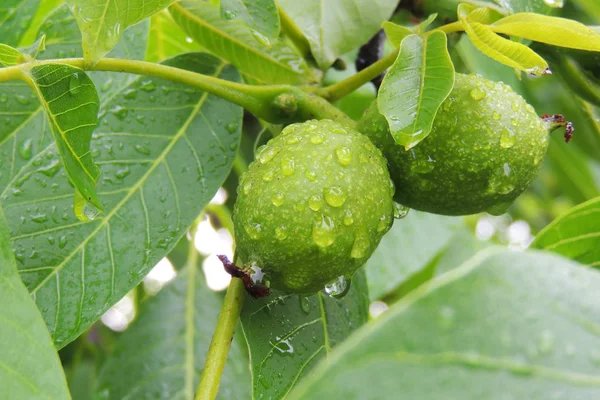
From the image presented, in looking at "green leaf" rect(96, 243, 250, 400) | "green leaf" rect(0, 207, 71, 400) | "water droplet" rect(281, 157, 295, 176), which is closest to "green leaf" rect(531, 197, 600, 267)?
"water droplet" rect(281, 157, 295, 176)

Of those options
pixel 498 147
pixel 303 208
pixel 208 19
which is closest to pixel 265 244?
pixel 303 208

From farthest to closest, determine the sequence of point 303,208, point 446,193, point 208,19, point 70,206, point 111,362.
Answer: point 111,362 → point 208,19 → point 70,206 → point 446,193 → point 303,208

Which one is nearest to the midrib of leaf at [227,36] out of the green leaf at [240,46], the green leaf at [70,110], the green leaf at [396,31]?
the green leaf at [240,46]

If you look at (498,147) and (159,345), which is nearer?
(498,147)

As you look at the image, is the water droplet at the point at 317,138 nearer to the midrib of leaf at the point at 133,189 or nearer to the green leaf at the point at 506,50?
the green leaf at the point at 506,50

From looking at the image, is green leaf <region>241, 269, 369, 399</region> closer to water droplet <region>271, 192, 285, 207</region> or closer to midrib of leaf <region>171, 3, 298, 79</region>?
water droplet <region>271, 192, 285, 207</region>

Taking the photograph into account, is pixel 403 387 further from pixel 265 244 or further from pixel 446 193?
pixel 446 193
